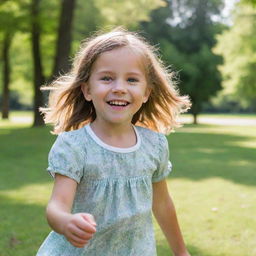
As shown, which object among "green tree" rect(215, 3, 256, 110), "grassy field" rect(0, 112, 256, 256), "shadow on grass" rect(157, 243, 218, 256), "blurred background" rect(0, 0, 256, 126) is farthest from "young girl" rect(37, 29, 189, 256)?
"green tree" rect(215, 3, 256, 110)

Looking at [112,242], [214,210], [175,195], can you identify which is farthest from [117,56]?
[175,195]

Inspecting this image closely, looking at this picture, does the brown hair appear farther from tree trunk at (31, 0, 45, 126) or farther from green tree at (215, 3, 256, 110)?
green tree at (215, 3, 256, 110)

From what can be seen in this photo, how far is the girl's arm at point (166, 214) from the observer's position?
9.24 feet

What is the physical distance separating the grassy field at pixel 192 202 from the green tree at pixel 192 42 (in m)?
28.9

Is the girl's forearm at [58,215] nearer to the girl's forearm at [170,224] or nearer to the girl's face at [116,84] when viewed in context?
the girl's face at [116,84]

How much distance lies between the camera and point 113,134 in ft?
8.48

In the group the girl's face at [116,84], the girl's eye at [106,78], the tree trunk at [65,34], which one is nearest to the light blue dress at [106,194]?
the girl's face at [116,84]

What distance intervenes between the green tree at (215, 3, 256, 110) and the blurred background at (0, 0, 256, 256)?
66 mm

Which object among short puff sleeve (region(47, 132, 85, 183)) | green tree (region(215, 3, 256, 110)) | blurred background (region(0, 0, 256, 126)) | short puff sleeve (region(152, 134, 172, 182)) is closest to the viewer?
short puff sleeve (region(47, 132, 85, 183))

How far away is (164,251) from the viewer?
4289 millimetres

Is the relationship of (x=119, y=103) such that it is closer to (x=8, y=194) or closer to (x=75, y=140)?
(x=75, y=140)

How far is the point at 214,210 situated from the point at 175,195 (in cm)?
97

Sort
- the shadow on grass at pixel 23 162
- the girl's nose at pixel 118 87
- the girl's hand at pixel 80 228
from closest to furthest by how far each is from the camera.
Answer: the girl's hand at pixel 80 228
the girl's nose at pixel 118 87
the shadow on grass at pixel 23 162

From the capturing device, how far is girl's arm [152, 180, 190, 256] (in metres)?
2.82
